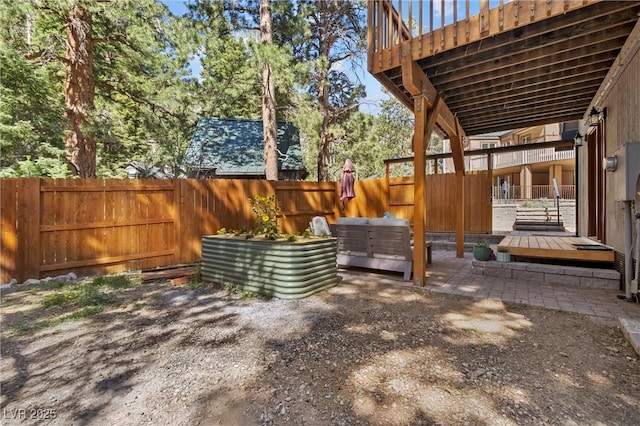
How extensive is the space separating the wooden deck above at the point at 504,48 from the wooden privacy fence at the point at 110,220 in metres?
4.54

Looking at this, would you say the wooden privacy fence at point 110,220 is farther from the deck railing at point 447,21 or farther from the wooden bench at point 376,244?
the deck railing at point 447,21

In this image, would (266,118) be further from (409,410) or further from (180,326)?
(409,410)

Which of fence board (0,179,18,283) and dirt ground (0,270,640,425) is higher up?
fence board (0,179,18,283)

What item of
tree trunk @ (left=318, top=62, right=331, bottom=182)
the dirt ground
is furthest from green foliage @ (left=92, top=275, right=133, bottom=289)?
tree trunk @ (left=318, top=62, right=331, bottom=182)

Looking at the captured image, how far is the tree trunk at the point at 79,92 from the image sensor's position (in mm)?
7371

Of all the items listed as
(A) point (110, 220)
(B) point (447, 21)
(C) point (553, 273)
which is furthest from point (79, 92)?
(C) point (553, 273)

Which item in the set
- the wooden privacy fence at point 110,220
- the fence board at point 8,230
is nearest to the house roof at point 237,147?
the wooden privacy fence at point 110,220

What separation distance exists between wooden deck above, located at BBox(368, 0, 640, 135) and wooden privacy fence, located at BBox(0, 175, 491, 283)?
14.9 feet

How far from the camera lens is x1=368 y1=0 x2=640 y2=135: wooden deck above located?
3.38 meters

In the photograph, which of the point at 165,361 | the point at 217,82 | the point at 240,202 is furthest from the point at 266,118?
the point at 165,361

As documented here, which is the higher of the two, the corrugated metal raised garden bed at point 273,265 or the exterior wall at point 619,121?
the exterior wall at point 619,121

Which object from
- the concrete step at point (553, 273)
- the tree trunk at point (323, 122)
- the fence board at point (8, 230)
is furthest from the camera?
the tree trunk at point (323, 122)

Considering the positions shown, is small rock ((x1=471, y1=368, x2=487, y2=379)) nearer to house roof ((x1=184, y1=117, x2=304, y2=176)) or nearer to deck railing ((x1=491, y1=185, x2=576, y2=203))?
house roof ((x1=184, y1=117, x2=304, y2=176))

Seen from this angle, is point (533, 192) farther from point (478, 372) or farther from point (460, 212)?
point (478, 372)
